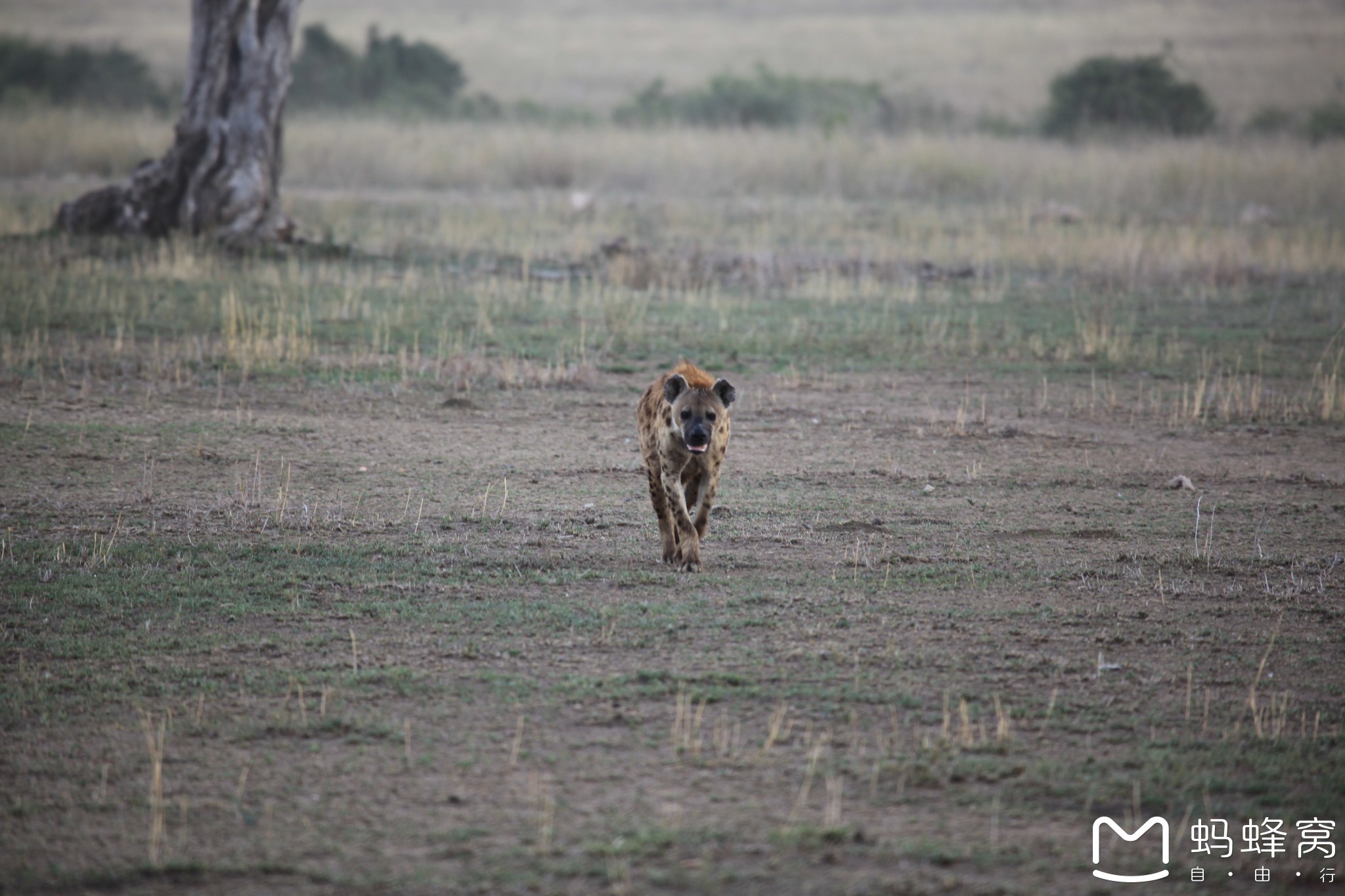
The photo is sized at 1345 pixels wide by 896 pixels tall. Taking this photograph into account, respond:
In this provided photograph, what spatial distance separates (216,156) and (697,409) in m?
12.8

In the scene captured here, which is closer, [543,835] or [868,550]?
[543,835]

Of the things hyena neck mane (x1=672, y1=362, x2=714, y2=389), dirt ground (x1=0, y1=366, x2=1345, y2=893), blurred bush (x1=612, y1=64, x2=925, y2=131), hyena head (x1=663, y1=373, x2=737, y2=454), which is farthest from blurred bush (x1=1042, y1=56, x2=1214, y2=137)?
hyena head (x1=663, y1=373, x2=737, y2=454)

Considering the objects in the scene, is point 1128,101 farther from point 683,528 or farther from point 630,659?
point 630,659

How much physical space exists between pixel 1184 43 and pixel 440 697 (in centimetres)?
6227

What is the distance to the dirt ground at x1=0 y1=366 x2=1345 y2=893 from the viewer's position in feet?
13.6

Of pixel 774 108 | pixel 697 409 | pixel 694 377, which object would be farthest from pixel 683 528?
pixel 774 108

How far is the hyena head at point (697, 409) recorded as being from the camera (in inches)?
255

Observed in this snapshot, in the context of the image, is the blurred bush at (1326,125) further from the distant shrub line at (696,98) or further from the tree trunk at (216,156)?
the tree trunk at (216,156)

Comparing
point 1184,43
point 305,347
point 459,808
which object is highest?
point 1184,43

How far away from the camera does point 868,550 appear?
7.36m

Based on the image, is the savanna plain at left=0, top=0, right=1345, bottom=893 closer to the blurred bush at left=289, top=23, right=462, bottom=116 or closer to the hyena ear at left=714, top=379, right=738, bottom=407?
the hyena ear at left=714, top=379, right=738, bottom=407

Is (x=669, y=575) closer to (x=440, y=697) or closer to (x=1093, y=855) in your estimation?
(x=440, y=697)

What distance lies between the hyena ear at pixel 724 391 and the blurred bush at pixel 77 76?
3284cm

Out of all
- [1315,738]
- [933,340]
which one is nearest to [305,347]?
[933,340]
